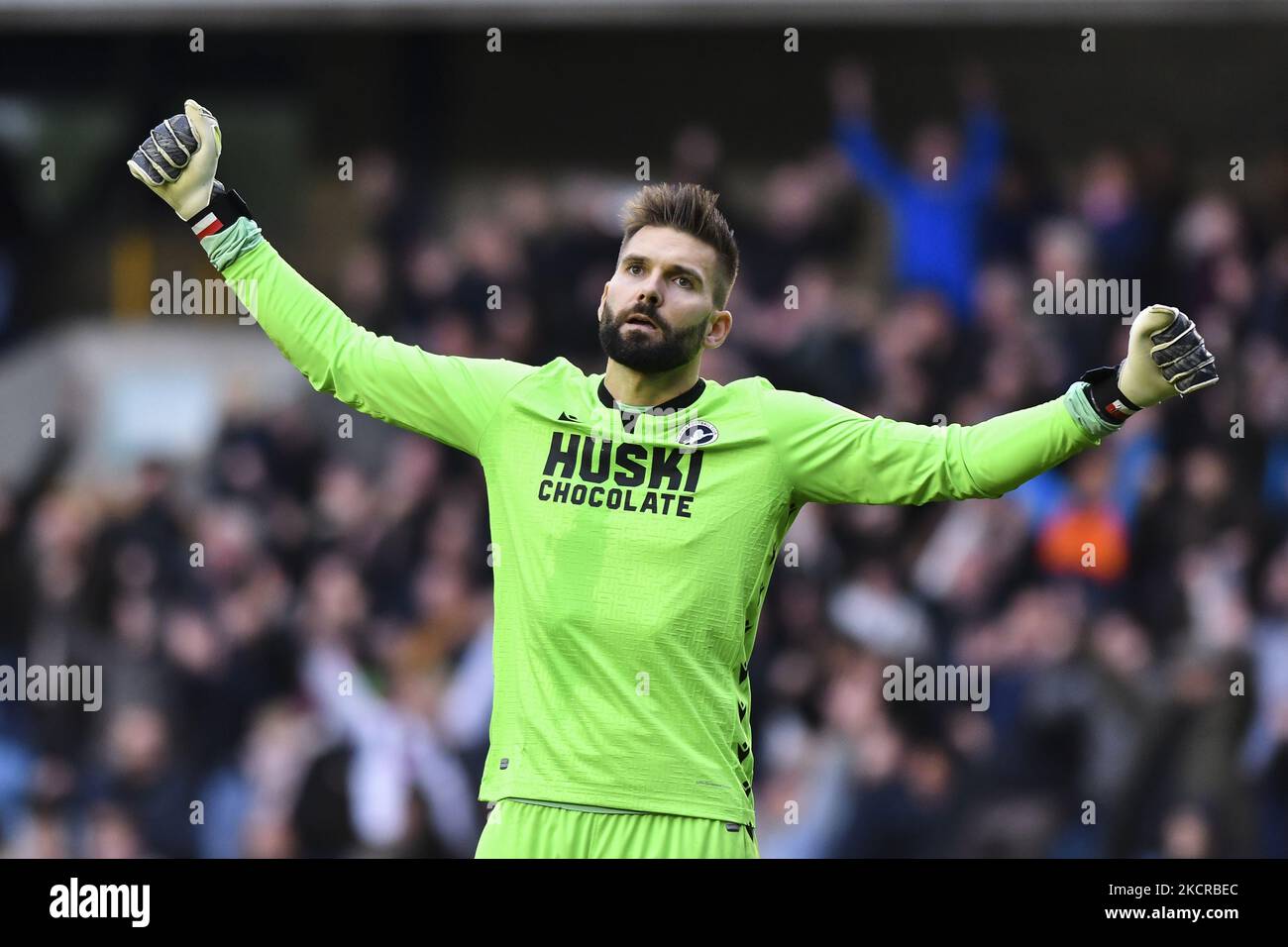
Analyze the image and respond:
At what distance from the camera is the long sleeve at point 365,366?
5672mm

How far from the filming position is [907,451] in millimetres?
5555

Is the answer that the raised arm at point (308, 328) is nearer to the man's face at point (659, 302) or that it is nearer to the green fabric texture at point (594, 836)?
the man's face at point (659, 302)

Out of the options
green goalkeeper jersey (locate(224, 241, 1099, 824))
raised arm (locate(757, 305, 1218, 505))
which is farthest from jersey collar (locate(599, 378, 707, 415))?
raised arm (locate(757, 305, 1218, 505))

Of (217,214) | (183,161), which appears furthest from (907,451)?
(183,161)

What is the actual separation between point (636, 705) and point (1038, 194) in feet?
28.0

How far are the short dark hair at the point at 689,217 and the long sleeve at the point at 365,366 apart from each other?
1.69ft

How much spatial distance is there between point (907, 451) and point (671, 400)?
647 millimetres

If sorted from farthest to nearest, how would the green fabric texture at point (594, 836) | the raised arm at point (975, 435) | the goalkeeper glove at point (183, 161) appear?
the goalkeeper glove at point (183, 161) < the green fabric texture at point (594, 836) < the raised arm at point (975, 435)

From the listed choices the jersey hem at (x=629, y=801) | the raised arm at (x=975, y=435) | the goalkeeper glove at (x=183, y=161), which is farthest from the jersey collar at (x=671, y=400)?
the goalkeeper glove at (x=183, y=161)

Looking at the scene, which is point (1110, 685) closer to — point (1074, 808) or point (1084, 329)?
point (1074, 808)

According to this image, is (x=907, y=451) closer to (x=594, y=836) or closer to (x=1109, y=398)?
(x=1109, y=398)

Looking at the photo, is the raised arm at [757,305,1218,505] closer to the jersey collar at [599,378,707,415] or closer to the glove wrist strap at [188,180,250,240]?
the jersey collar at [599,378,707,415]

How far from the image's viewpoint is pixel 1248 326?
491 inches

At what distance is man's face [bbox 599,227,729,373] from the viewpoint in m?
5.65
